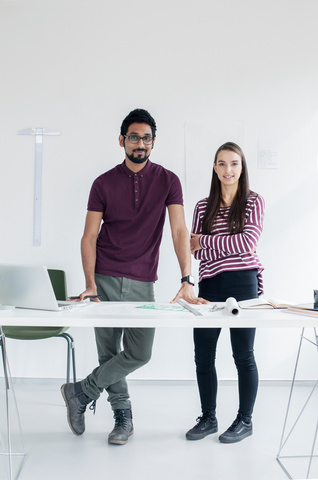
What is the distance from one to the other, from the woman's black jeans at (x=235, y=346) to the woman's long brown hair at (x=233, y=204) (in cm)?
23

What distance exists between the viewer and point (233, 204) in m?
2.25

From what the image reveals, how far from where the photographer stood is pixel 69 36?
10.9 ft

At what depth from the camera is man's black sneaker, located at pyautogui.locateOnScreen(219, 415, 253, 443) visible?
7.06 feet

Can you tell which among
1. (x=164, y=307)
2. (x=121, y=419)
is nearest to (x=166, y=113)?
(x=164, y=307)

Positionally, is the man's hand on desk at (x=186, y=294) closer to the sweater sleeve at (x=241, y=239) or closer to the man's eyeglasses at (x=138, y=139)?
the sweater sleeve at (x=241, y=239)

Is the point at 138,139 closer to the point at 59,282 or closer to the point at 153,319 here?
the point at 153,319

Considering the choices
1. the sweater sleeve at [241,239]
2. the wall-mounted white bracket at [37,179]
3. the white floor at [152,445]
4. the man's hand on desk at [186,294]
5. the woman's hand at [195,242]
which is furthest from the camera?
the wall-mounted white bracket at [37,179]

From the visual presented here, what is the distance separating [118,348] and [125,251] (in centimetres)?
47

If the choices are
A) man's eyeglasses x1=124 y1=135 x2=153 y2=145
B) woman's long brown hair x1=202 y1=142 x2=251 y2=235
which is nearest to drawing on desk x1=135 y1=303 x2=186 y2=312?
woman's long brown hair x1=202 y1=142 x2=251 y2=235

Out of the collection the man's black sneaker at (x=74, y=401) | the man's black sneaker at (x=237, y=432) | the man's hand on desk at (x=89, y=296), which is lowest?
the man's black sneaker at (x=237, y=432)

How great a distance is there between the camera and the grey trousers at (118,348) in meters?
2.14

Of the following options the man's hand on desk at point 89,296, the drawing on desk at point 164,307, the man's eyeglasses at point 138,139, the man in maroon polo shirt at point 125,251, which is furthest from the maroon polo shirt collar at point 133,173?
the drawing on desk at point 164,307

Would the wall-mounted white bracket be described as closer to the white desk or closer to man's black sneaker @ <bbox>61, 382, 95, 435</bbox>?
man's black sneaker @ <bbox>61, 382, 95, 435</bbox>

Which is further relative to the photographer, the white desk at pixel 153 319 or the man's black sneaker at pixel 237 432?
the man's black sneaker at pixel 237 432
